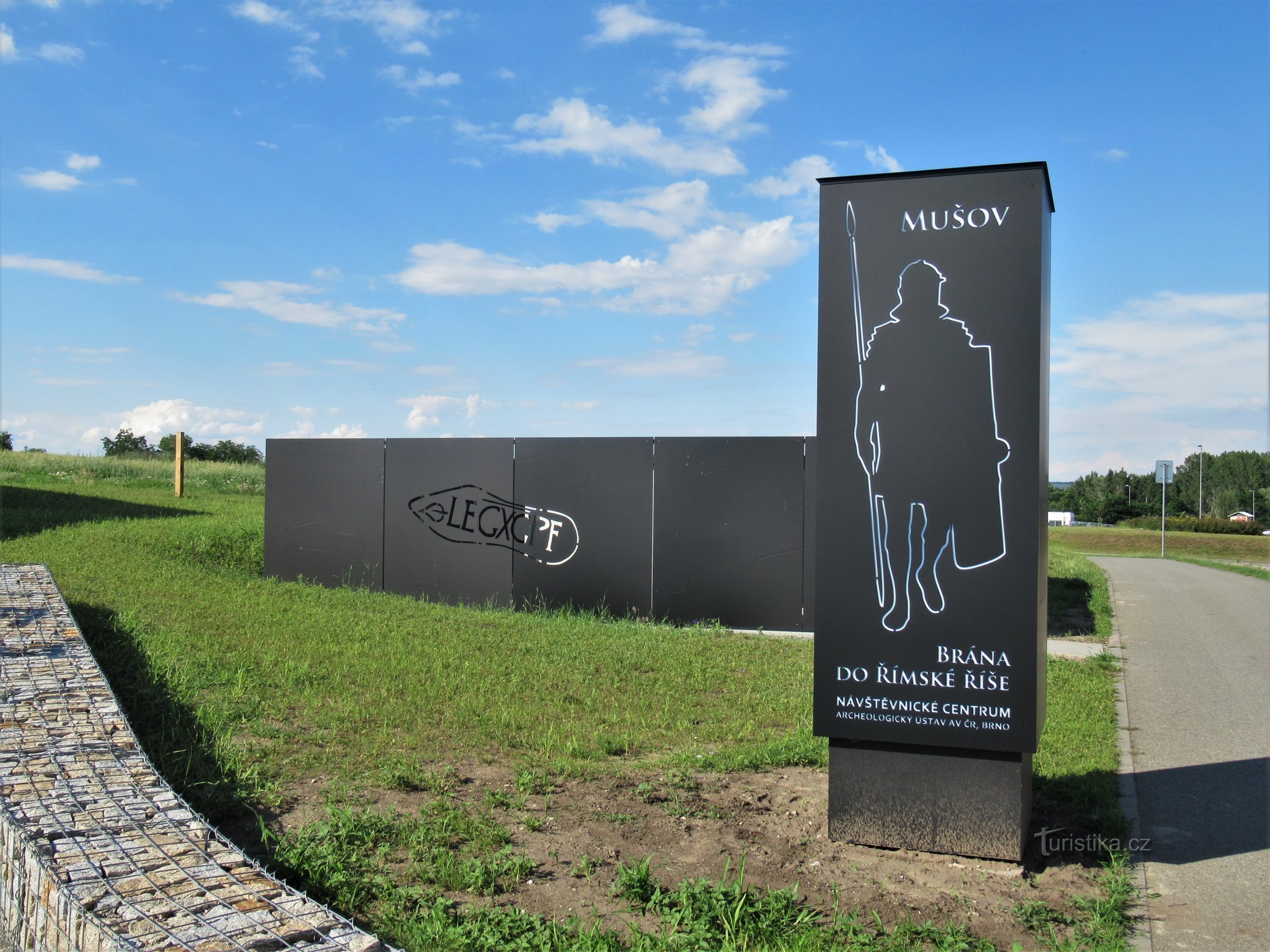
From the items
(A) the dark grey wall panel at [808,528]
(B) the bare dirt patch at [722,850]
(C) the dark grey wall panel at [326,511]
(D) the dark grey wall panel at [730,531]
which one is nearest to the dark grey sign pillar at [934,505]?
(B) the bare dirt patch at [722,850]

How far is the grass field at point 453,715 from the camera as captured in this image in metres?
3.62

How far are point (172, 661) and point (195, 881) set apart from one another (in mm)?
4573

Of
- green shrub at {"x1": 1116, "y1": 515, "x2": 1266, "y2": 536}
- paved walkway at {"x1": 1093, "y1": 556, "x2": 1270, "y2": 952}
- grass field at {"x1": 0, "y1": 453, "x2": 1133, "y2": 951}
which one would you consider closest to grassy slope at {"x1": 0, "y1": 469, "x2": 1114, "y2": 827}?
grass field at {"x1": 0, "y1": 453, "x2": 1133, "y2": 951}

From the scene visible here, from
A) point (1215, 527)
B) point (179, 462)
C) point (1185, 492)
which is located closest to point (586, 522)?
point (179, 462)

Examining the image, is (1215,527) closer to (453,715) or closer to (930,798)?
(453,715)

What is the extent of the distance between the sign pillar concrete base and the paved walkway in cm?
68

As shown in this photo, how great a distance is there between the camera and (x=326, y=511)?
13.0 metres

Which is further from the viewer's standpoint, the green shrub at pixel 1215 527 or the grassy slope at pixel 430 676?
the green shrub at pixel 1215 527

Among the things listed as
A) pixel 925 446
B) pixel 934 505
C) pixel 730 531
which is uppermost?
pixel 925 446

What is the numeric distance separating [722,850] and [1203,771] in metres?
3.63

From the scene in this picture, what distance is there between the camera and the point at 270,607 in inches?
409

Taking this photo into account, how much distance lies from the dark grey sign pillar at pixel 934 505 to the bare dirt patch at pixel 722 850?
0.66 feet

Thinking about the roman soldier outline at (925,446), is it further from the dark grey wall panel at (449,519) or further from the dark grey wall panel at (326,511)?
the dark grey wall panel at (326,511)

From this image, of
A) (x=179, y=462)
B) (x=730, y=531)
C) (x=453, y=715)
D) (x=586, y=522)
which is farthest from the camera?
(x=179, y=462)
